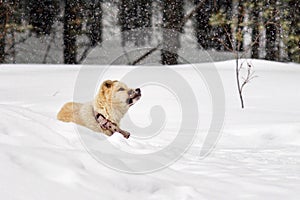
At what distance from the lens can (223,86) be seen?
9312 mm

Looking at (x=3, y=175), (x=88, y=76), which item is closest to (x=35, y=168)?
(x=3, y=175)

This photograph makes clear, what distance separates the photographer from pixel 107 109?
14.2 feet

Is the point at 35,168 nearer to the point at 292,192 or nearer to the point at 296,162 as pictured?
the point at 292,192

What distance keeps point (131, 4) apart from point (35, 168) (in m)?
13.6

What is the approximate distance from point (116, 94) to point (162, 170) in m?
1.61

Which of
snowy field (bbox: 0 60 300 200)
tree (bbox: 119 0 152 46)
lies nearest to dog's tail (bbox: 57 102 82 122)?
snowy field (bbox: 0 60 300 200)

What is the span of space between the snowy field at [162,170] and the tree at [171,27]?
684cm

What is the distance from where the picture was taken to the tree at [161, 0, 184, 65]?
1398 cm

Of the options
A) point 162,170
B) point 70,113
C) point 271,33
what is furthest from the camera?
point 271,33

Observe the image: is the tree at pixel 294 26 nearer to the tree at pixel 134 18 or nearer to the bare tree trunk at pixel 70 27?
the tree at pixel 134 18

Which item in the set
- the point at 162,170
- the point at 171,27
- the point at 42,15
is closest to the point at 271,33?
the point at 171,27

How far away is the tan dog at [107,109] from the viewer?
168 inches

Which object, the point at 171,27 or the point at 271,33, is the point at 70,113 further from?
the point at 271,33

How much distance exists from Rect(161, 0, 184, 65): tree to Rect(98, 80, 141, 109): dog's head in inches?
382
